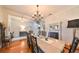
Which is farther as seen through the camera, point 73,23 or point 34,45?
point 34,45

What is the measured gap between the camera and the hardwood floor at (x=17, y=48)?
1621mm

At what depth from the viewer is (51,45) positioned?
1.83m

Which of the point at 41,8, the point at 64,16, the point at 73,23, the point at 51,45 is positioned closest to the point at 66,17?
the point at 64,16

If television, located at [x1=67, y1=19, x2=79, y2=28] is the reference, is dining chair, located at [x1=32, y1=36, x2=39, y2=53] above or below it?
below

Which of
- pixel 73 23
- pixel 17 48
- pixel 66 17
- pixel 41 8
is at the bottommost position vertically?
pixel 17 48

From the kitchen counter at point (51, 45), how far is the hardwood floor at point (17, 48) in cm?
27

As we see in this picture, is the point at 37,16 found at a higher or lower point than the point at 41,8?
lower

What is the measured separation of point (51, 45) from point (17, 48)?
0.66 m

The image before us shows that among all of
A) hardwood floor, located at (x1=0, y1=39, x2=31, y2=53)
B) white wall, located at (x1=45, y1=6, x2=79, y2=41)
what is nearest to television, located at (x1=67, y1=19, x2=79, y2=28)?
white wall, located at (x1=45, y1=6, x2=79, y2=41)

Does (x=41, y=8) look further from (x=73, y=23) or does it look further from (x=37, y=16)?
(x=73, y=23)

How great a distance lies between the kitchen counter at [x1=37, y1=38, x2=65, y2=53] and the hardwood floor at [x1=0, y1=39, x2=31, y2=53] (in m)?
0.27

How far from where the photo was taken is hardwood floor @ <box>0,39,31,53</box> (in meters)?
1.62

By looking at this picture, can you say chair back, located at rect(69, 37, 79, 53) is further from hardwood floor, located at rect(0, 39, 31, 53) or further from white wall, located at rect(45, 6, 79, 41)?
hardwood floor, located at rect(0, 39, 31, 53)
